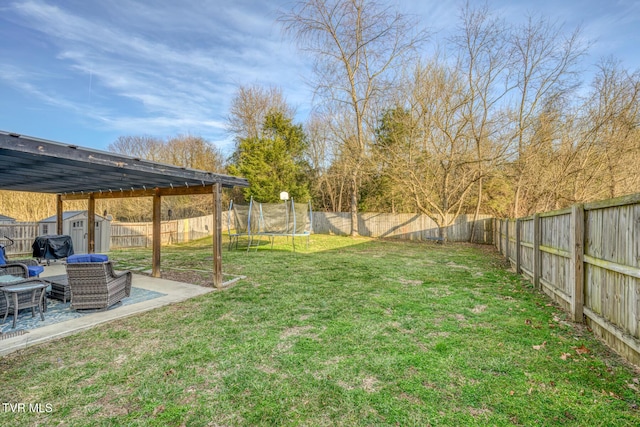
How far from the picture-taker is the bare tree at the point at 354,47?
1370 centimetres

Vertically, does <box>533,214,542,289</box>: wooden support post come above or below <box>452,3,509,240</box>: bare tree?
below

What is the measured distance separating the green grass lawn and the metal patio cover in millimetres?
1997

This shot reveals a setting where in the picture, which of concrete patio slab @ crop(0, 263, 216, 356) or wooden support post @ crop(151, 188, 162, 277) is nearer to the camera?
concrete patio slab @ crop(0, 263, 216, 356)

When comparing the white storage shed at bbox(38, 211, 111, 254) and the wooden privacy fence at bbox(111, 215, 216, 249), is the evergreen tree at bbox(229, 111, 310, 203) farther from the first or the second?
the white storage shed at bbox(38, 211, 111, 254)

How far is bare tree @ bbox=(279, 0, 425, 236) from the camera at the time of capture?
45.0 ft

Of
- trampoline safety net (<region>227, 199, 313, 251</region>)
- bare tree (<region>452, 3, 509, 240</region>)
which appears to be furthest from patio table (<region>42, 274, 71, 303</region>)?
bare tree (<region>452, 3, 509, 240</region>)

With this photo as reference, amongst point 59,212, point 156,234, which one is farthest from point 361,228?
point 59,212

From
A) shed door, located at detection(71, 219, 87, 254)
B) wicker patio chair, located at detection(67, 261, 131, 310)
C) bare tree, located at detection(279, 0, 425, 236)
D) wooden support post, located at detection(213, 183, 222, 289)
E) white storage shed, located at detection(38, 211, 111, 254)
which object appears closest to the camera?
wicker patio chair, located at detection(67, 261, 131, 310)

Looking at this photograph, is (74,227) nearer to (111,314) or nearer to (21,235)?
(21,235)

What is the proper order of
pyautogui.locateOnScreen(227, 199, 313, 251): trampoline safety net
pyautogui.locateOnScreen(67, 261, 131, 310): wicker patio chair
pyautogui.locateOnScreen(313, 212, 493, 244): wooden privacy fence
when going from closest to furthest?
pyautogui.locateOnScreen(67, 261, 131, 310): wicker patio chair
pyautogui.locateOnScreen(227, 199, 313, 251): trampoline safety net
pyautogui.locateOnScreen(313, 212, 493, 244): wooden privacy fence

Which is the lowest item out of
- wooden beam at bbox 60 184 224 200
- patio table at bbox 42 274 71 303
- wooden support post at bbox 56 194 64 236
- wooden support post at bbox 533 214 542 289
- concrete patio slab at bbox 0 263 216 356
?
concrete patio slab at bbox 0 263 216 356

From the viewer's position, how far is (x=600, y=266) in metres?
2.96

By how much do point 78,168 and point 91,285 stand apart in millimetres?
1817

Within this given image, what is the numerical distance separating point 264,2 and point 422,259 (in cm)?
965
